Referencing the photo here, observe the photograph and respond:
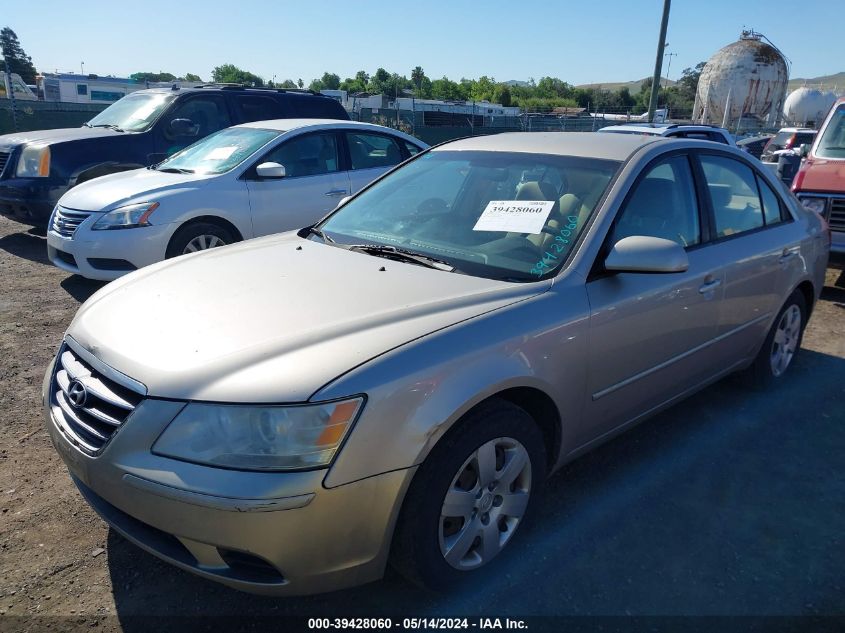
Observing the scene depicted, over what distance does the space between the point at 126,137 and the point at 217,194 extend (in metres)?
2.90

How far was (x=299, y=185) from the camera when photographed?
263 inches

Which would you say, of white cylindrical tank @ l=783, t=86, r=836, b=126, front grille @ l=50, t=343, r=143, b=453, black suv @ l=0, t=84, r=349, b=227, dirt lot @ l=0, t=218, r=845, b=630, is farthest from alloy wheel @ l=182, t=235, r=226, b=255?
white cylindrical tank @ l=783, t=86, r=836, b=126

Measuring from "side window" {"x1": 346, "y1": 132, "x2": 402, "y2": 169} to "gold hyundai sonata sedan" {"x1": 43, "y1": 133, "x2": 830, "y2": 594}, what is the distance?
137 inches

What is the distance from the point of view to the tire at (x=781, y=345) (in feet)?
14.1

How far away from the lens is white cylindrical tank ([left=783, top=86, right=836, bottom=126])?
3525 cm

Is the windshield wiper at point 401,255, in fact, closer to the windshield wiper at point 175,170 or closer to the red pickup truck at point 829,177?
the windshield wiper at point 175,170

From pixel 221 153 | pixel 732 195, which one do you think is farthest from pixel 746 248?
pixel 221 153

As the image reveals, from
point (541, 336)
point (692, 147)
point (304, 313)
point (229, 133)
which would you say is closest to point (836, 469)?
point (692, 147)

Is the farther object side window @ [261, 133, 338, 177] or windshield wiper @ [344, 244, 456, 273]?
side window @ [261, 133, 338, 177]

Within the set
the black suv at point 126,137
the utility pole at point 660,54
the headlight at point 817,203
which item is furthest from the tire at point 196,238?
the utility pole at point 660,54

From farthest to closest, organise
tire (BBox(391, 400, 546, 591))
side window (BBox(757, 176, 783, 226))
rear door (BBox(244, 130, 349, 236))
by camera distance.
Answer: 1. rear door (BBox(244, 130, 349, 236))
2. side window (BBox(757, 176, 783, 226))
3. tire (BBox(391, 400, 546, 591))

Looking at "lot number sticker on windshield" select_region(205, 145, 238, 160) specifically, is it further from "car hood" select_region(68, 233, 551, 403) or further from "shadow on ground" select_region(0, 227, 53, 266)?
"car hood" select_region(68, 233, 551, 403)

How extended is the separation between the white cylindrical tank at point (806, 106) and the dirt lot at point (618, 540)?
37.9 meters

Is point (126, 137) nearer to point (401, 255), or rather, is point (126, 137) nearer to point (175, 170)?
point (175, 170)
